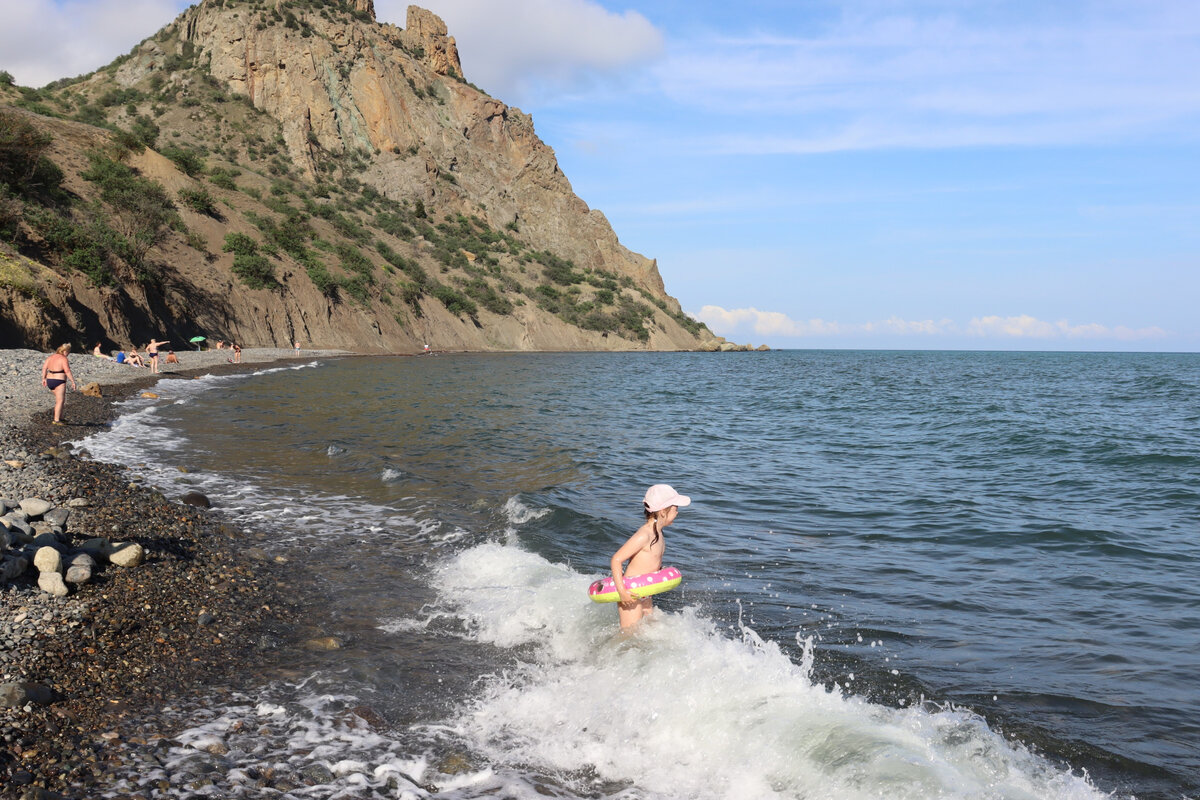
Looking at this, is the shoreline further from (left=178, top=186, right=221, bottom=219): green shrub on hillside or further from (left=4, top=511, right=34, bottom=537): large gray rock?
(left=178, top=186, right=221, bottom=219): green shrub on hillside

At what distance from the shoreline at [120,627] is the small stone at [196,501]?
152 mm

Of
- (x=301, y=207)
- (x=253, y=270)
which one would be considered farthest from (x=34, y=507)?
(x=301, y=207)

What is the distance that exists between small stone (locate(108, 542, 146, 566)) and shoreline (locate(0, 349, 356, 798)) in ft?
0.31

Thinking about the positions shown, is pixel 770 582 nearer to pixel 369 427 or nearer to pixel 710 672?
pixel 710 672

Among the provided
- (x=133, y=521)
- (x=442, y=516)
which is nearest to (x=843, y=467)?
(x=442, y=516)

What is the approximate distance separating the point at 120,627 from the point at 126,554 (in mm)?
1500

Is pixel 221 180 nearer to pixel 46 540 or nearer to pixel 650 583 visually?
pixel 46 540

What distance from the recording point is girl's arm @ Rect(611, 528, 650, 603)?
240 inches

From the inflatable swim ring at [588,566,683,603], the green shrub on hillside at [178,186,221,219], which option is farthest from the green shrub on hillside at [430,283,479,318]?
the inflatable swim ring at [588,566,683,603]

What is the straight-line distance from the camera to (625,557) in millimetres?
6145

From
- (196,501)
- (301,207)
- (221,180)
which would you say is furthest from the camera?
(301,207)

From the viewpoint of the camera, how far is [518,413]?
24.9m

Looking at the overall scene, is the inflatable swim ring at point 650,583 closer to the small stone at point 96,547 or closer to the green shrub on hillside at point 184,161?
the small stone at point 96,547

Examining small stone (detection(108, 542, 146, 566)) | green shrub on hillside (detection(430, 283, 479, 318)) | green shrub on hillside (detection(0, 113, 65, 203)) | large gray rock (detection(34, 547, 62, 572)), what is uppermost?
green shrub on hillside (detection(0, 113, 65, 203))
